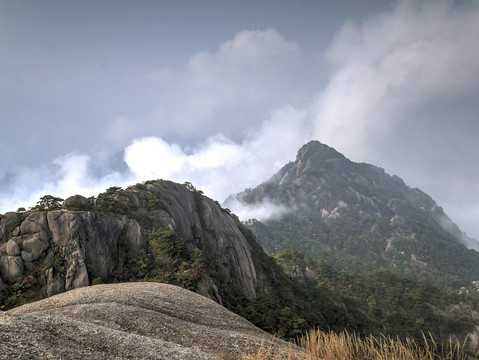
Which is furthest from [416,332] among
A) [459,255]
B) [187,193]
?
[459,255]

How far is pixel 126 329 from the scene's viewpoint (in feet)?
29.7

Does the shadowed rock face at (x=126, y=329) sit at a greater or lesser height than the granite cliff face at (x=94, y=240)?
lesser

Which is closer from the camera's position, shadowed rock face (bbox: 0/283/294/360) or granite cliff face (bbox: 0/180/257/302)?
shadowed rock face (bbox: 0/283/294/360)

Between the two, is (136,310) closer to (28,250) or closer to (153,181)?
(28,250)

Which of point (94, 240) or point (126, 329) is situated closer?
point (126, 329)

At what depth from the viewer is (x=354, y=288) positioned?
7775 centimetres

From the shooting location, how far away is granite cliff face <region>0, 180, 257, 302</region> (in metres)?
19.1

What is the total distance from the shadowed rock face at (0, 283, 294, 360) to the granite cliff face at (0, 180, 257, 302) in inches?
292

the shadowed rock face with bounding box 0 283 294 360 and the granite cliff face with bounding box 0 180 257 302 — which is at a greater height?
the granite cliff face with bounding box 0 180 257 302

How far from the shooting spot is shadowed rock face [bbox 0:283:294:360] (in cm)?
591

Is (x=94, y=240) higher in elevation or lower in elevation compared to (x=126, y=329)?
higher

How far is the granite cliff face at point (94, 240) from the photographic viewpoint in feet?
62.8

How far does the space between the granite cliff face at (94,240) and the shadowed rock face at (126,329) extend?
7.41 metres

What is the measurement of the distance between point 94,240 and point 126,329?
1669 centimetres
